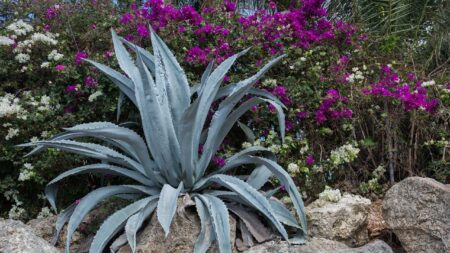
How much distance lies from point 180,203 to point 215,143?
60 centimetres

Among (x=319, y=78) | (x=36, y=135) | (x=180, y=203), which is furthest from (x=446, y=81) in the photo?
(x=36, y=135)

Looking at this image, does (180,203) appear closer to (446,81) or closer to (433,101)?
(433,101)

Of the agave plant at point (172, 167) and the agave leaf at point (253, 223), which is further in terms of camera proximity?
the agave leaf at point (253, 223)

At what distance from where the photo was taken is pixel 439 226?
9.57 feet

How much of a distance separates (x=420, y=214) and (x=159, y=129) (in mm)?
1525

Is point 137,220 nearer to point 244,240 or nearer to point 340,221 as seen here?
point 244,240

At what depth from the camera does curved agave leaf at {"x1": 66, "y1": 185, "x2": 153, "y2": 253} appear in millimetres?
3025

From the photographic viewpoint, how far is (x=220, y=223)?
2.82 metres

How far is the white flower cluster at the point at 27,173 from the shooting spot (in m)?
3.66

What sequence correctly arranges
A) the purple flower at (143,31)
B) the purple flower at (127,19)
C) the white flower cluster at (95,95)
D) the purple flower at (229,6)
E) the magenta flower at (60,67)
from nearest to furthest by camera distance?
the white flower cluster at (95,95) → the magenta flower at (60,67) → the purple flower at (143,31) → the purple flower at (127,19) → the purple flower at (229,6)

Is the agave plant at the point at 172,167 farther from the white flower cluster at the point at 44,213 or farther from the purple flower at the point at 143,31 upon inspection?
the purple flower at the point at 143,31

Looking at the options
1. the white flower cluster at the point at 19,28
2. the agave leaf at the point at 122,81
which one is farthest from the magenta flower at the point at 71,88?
the white flower cluster at the point at 19,28

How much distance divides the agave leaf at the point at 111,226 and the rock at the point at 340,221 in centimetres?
96

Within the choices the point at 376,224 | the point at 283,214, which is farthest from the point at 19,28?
the point at 376,224
